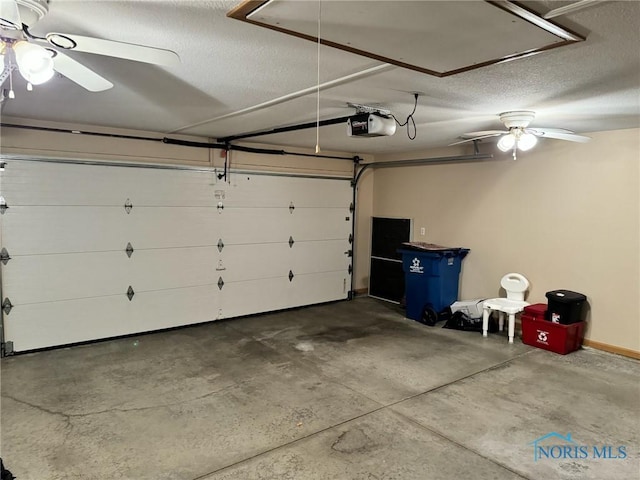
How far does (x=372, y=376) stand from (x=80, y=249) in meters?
3.34

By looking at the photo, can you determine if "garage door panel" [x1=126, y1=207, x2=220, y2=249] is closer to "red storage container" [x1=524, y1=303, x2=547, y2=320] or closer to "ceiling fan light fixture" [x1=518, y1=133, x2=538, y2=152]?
"ceiling fan light fixture" [x1=518, y1=133, x2=538, y2=152]

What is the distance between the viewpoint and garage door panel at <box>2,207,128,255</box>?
4238 millimetres

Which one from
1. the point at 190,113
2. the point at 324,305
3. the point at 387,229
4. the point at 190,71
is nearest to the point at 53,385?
the point at 190,113

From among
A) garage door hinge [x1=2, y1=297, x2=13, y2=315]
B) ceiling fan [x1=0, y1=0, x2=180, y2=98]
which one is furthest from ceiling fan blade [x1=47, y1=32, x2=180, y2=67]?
garage door hinge [x1=2, y1=297, x2=13, y2=315]

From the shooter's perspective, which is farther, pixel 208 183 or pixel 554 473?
pixel 208 183

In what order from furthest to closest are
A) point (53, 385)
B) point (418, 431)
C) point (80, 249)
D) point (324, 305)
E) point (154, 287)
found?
point (324, 305) → point (154, 287) → point (80, 249) → point (53, 385) → point (418, 431)

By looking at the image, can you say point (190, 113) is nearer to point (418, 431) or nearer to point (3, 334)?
point (3, 334)

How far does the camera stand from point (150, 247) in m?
5.04

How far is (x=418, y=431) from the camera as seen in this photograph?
297cm

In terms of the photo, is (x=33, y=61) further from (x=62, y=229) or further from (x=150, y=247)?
(x=150, y=247)

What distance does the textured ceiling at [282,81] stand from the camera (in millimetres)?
1829

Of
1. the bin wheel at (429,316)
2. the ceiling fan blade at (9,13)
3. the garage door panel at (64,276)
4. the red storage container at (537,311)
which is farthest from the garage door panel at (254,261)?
the ceiling fan blade at (9,13)

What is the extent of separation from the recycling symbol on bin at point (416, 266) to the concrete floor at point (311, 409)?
102 centimetres

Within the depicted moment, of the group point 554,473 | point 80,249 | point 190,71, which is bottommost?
point 554,473
